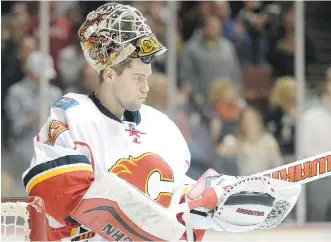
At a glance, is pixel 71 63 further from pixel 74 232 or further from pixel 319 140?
pixel 74 232

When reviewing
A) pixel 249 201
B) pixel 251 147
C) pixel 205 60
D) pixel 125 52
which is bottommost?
pixel 251 147

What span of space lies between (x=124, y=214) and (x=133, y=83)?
0.93 feet

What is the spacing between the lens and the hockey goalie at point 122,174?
1499 millimetres

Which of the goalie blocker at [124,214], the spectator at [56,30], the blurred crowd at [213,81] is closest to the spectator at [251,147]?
the blurred crowd at [213,81]

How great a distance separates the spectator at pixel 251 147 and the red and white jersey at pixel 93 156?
2307 mm

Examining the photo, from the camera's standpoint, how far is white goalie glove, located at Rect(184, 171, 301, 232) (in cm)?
158

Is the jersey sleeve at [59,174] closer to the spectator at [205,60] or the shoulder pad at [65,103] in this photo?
the shoulder pad at [65,103]

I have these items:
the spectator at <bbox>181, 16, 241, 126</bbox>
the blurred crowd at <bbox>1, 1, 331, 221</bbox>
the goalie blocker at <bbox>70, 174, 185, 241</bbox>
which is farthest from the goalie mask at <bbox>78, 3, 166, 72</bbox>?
the spectator at <bbox>181, 16, 241, 126</bbox>

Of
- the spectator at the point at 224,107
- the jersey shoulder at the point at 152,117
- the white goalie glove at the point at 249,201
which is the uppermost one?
the jersey shoulder at the point at 152,117

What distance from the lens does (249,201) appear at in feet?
5.18

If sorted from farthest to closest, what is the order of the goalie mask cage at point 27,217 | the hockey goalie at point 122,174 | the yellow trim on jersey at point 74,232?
1. the yellow trim on jersey at point 74,232
2. the hockey goalie at point 122,174
3. the goalie mask cage at point 27,217

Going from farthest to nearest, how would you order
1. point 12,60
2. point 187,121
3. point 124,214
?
point 187,121 < point 12,60 < point 124,214

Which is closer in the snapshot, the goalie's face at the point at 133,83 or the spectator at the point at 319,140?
the goalie's face at the point at 133,83

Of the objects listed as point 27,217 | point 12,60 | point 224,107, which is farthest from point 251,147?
point 27,217
